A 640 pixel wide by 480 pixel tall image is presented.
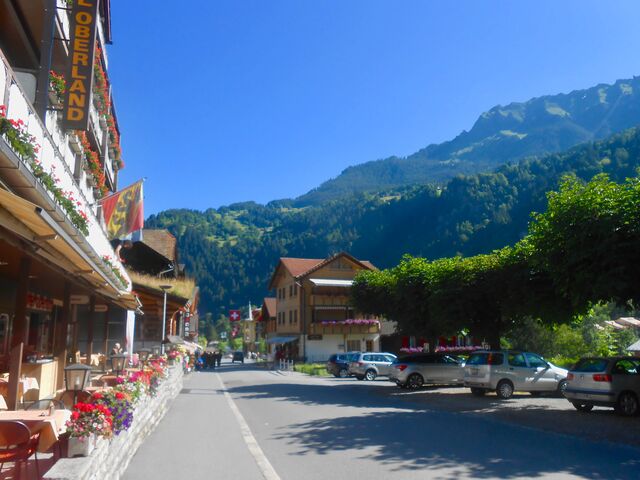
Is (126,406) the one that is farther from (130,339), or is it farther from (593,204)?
(130,339)

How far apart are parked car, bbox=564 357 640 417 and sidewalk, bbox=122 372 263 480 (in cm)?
913

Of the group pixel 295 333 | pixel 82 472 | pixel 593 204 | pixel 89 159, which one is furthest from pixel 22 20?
pixel 295 333

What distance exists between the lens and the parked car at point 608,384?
14.4 meters

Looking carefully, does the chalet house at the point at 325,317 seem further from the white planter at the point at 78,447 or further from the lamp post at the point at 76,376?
the white planter at the point at 78,447

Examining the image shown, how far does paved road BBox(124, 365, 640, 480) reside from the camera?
312 inches

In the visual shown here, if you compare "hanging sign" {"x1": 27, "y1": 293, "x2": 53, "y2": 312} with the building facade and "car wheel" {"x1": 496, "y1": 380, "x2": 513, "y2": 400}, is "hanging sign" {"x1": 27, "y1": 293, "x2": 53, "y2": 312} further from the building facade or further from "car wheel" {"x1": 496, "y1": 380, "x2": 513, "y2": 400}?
"car wheel" {"x1": 496, "y1": 380, "x2": 513, "y2": 400}

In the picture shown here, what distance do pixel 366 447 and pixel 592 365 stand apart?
326 inches

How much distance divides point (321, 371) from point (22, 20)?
29.2 m

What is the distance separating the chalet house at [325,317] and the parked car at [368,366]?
A: 20.4 metres

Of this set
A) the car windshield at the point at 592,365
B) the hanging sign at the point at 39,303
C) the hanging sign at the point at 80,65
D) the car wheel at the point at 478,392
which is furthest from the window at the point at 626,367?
the hanging sign at the point at 39,303

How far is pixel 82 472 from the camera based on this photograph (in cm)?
477

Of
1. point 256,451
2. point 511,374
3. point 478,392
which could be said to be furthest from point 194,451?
point 478,392

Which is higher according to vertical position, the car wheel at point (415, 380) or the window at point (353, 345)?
the window at point (353, 345)

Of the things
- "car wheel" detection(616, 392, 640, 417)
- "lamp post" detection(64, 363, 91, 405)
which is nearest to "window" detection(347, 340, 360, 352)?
"car wheel" detection(616, 392, 640, 417)
